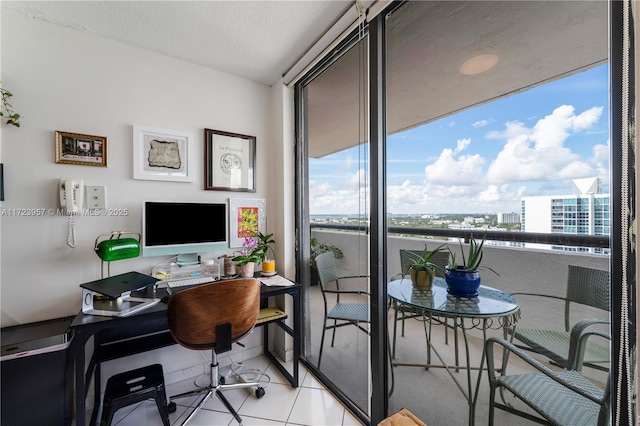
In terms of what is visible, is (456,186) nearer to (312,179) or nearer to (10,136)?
(312,179)

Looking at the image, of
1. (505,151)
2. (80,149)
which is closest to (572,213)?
(505,151)

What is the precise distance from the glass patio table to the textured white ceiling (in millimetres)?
1712

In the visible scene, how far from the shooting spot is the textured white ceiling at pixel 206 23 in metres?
1.47

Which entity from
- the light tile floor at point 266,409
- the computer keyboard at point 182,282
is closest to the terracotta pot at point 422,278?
the light tile floor at point 266,409

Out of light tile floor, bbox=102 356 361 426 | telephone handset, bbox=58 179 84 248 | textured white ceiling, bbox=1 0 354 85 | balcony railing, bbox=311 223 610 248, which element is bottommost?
light tile floor, bbox=102 356 361 426

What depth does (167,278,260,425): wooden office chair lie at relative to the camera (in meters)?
1.33

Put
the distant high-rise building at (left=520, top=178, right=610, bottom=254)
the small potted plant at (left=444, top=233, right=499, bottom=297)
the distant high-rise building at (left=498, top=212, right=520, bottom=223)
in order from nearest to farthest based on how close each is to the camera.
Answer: the distant high-rise building at (left=520, top=178, right=610, bottom=254)
the distant high-rise building at (left=498, top=212, right=520, bottom=223)
the small potted plant at (left=444, top=233, right=499, bottom=297)

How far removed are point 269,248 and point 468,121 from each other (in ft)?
6.18

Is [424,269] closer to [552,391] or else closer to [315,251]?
[552,391]

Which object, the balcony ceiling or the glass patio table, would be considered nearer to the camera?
the balcony ceiling

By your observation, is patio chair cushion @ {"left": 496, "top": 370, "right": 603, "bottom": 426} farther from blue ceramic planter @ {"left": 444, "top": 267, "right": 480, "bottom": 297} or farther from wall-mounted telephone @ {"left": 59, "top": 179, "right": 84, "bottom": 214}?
wall-mounted telephone @ {"left": 59, "top": 179, "right": 84, "bottom": 214}

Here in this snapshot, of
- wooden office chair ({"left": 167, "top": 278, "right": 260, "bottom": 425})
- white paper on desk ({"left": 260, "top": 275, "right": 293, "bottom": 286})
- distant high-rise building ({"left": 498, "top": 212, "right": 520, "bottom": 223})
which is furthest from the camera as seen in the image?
white paper on desk ({"left": 260, "top": 275, "right": 293, "bottom": 286})

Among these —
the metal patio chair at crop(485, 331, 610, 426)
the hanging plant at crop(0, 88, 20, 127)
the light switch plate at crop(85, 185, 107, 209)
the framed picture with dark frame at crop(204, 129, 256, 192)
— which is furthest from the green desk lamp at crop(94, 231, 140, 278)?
the metal patio chair at crop(485, 331, 610, 426)

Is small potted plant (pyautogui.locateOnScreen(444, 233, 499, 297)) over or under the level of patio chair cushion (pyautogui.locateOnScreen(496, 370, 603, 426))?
over
